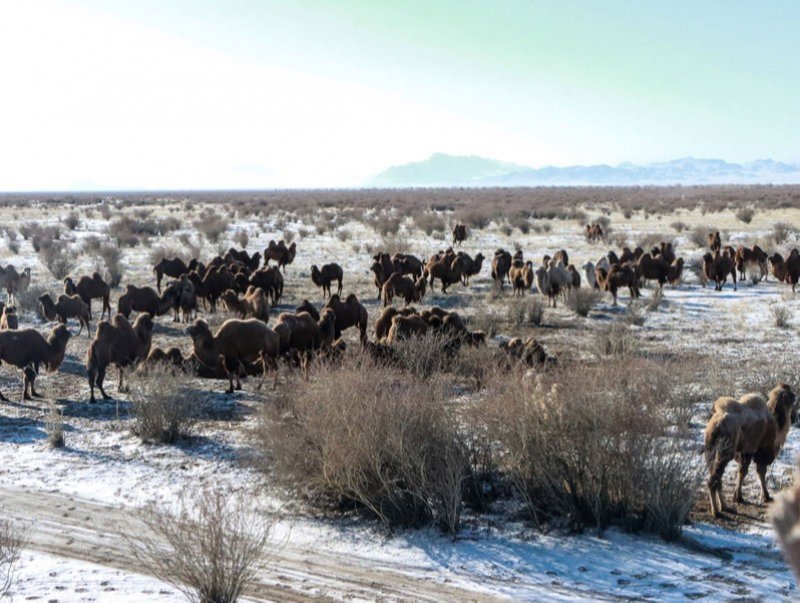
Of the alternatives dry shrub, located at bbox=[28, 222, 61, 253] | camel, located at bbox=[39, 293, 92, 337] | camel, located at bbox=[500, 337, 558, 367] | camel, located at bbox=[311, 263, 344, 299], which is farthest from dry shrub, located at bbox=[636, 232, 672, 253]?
dry shrub, located at bbox=[28, 222, 61, 253]

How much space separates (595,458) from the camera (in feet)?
28.0

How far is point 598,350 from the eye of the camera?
56.4 ft

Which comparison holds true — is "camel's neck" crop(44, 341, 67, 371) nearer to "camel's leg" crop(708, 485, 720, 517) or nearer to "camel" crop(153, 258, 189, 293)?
"camel" crop(153, 258, 189, 293)

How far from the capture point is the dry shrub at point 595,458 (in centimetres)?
839

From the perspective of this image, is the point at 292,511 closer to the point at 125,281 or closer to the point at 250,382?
the point at 250,382

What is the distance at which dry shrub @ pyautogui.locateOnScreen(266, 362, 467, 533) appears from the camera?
28.7 ft

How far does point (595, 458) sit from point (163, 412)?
245 inches

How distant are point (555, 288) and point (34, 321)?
549 inches

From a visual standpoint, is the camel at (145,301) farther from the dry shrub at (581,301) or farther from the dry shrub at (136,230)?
the dry shrub at (136,230)

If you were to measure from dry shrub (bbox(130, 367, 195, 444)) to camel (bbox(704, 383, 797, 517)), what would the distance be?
7.01 meters

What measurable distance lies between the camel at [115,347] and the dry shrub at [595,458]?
25.4 feet

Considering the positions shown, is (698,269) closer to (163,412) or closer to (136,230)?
(163,412)

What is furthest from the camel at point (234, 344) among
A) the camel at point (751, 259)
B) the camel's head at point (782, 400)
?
the camel at point (751, 259)

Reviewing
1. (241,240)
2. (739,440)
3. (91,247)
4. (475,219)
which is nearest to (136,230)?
(241,240)
